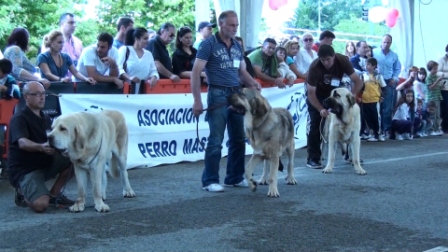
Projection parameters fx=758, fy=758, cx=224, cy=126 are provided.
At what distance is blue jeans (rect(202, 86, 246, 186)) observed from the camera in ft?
29.3

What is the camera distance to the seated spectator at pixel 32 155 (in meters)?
7.57

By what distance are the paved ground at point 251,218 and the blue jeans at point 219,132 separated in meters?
0.31

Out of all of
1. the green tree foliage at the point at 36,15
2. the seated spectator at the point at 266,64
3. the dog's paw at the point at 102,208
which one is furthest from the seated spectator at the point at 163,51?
the green tree foliage at the point at 36,15

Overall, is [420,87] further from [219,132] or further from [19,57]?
[19,57]

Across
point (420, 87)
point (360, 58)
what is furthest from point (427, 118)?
point (360, 58)

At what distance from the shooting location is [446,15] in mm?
21812

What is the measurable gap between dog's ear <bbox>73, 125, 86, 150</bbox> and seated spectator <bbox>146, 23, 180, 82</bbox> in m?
4.84

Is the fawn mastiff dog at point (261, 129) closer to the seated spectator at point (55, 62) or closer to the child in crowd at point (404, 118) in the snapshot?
the seated spectator at point (55, 62)

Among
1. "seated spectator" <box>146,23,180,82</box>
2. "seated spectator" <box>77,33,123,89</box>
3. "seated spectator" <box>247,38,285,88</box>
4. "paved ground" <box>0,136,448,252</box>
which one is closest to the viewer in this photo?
"paved ground" <box>0,136,448,252</box>

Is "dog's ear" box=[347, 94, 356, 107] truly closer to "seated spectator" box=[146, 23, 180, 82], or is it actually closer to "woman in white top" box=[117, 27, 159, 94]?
"seated spectator" box=[146, 23, 180, 82]

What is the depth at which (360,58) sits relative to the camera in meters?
16.4

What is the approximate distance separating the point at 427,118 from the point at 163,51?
8.33 meters

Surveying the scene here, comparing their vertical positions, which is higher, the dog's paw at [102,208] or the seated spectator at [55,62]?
the seated spectator at [55,62]

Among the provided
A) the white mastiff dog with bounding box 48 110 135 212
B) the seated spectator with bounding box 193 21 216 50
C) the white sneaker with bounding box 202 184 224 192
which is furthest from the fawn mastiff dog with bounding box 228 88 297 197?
the seated spectator with bounding box 193 21 216 50
